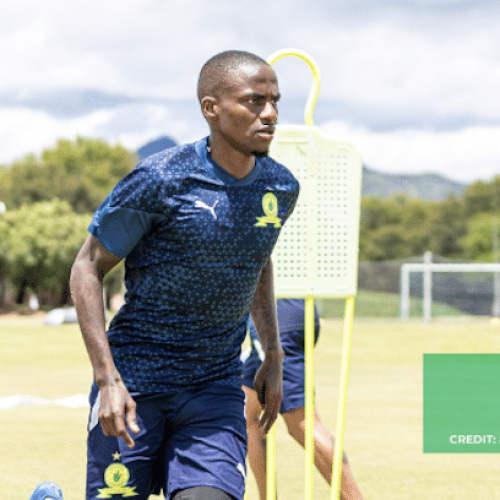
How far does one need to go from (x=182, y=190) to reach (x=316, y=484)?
12.7ft

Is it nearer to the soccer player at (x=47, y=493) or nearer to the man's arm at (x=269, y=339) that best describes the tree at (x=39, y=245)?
the soccer player at (x=47, y=493)

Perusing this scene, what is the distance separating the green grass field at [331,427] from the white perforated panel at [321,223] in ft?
6.86

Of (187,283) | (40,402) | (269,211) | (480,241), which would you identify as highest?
(269,211)

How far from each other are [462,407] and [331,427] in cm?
217

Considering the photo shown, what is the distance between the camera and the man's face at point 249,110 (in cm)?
286

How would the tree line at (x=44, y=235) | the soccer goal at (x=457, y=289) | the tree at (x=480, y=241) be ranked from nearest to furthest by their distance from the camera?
the soccer goal at (x=457, y=289) → the tree line at (x=44, y=235) → the tree at (x=480, y=241)

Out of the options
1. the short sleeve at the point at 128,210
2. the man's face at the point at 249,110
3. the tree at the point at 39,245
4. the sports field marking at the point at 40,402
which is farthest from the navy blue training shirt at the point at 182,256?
the tree at the point at 39,245

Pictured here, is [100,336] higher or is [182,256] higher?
[182,256]

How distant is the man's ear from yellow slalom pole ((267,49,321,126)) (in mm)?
1184

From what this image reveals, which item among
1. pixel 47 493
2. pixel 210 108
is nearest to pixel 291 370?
pixel 47 493

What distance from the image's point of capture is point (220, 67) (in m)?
2.91

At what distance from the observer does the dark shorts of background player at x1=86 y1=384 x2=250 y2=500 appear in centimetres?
287

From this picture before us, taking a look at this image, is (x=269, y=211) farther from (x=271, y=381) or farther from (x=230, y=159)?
(x=271, y=381)

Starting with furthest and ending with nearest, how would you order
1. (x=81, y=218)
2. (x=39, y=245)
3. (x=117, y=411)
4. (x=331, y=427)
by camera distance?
(x=81, y=218), (x=39, y=245), (x=331, y=427), (x=117, y=411)
